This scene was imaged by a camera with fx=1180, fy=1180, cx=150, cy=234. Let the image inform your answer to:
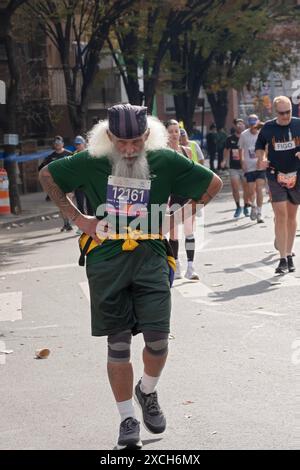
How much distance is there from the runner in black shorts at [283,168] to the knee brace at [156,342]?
7.08 meters

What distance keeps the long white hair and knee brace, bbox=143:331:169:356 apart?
3.13 feet

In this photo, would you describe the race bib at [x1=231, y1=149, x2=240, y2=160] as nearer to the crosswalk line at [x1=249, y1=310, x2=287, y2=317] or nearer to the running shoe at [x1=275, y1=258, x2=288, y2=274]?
the running shoe at [x1=275, y1=258, x2=288, y2=274]

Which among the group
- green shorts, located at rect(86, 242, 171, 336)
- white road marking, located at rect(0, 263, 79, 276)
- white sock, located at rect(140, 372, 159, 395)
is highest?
green shorts, located at rect(86, 242, 171, 336)

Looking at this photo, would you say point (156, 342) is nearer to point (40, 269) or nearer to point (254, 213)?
point (40, 269)

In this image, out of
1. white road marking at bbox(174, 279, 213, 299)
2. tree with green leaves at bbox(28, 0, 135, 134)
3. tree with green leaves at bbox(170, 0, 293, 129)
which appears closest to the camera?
white road marking at bbox(174, 279, 213, 299)

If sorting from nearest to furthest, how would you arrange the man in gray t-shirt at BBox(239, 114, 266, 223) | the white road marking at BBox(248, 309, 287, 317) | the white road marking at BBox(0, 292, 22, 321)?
1. the white road marking at BBox(248, 309, 287, 317)
2. the white road marking at BBox(0, 292, 22, 321)
3. the man in gray t-shirt at BBox(239, 114, 266, 223)

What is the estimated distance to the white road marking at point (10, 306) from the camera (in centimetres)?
1146

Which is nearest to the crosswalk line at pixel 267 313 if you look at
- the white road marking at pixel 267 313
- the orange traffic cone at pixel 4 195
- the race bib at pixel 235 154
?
the white road marking at pixel 267 313

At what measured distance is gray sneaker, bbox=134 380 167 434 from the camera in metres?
6.19

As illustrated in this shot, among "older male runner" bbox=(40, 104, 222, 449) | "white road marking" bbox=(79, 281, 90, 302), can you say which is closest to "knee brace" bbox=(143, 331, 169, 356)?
"older male runner" bbox=(40, 104, 222, 449)

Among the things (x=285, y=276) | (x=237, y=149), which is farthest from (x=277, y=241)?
(x=237, y=149)

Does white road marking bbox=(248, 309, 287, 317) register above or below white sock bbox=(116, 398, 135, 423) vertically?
below

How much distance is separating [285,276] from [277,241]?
1.87ft

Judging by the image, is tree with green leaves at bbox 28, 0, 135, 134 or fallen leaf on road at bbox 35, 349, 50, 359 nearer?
fallen leaf on road at bbox 35, 349, 50, 359
